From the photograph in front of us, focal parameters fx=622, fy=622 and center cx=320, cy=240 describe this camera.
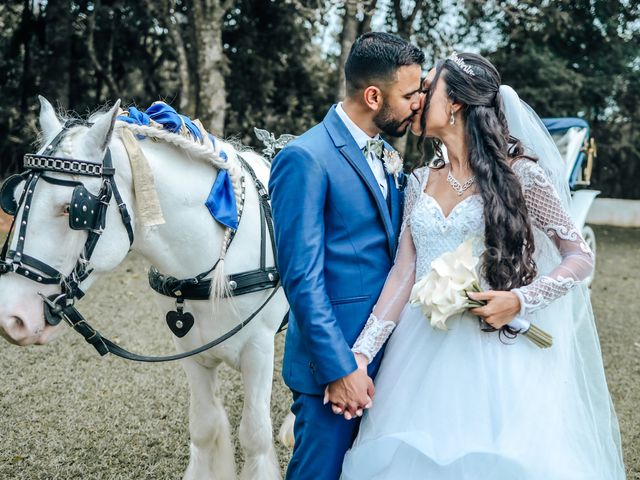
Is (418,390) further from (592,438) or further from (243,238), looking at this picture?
(243,238)

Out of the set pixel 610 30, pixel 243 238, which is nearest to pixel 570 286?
pixel 243 238

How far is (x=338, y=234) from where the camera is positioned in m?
2.10

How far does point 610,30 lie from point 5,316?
17.4 m

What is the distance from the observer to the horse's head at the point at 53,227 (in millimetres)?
2166

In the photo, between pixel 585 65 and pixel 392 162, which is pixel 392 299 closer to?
pixel 392 162

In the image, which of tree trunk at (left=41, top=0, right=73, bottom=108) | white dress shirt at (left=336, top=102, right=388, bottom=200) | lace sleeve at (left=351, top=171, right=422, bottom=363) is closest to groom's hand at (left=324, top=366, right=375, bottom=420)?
lace sleeve at (left=351, top=171, right=422, bottom=363)

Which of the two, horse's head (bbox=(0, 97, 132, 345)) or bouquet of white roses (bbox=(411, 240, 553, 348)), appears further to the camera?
horse's head (bbox=(0, 97, 132, 345))

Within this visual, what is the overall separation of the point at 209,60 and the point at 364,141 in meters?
7.54

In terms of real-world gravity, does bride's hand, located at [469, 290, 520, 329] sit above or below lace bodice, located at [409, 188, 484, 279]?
below

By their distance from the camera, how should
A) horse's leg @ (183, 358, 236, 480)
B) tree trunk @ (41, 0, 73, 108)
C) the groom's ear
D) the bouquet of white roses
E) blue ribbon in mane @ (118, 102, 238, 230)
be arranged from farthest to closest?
tree trunk @ (41, 0, 73, 108)
horse's leg @ (183, 358, 236, 480)
blue ribbon in mane @ (118, 102, 238, 230)
the groom's ear
the bouquet of white roses

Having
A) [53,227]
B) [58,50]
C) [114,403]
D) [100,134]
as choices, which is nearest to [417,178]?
[100,134]

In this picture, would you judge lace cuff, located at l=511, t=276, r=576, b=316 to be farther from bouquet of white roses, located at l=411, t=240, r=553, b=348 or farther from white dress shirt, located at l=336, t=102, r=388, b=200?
white dress shirt, located at l=336, t=102, r=388, b=200

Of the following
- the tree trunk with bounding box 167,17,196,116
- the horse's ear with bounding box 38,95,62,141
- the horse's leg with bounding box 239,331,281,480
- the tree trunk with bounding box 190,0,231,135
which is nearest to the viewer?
the horse's ear with bounding box 38,95,62,141

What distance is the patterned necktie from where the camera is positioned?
2174mm
